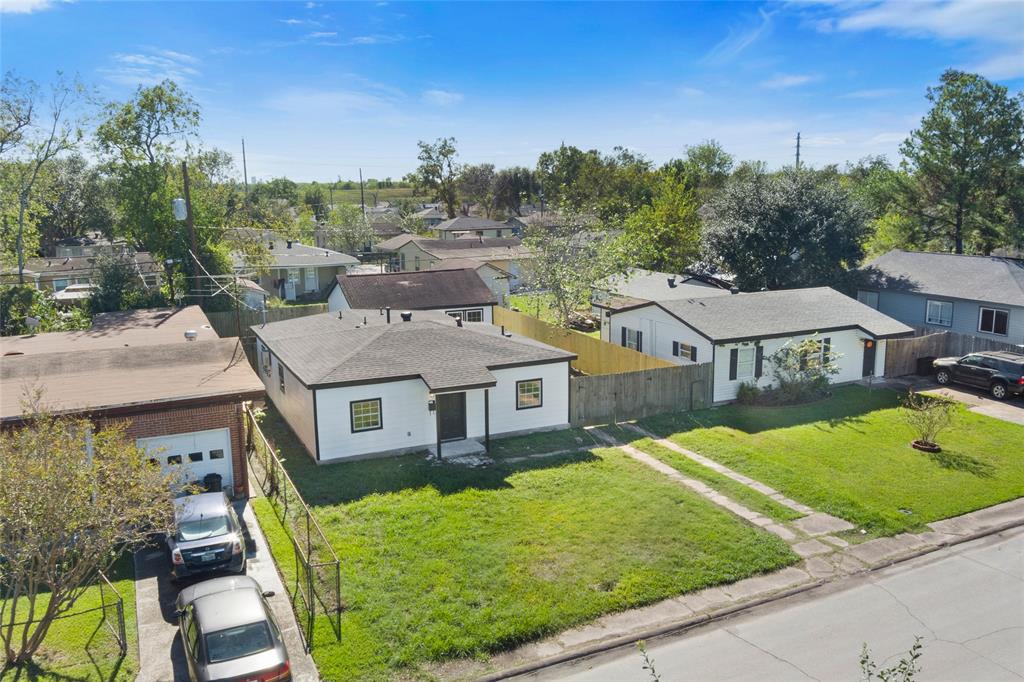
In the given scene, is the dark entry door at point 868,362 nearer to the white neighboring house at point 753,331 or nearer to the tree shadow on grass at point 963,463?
the white neighboring house at point 753,331

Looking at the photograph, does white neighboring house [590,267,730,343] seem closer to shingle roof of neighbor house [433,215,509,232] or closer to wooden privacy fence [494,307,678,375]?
wooden privacy fence [494,307,678,375]

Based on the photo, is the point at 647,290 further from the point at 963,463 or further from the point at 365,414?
the point at 365,414

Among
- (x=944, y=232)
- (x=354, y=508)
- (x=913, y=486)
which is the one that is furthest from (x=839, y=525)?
(x=944, y=232)

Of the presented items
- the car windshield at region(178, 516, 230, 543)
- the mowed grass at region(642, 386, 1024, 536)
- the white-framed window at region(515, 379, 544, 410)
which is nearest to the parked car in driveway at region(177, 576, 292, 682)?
the car windshield at region(178, 516, 230, 543)

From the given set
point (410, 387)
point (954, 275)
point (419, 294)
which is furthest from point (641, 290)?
point (410, 387)

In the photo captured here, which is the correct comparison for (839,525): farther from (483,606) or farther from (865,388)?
(865,388)

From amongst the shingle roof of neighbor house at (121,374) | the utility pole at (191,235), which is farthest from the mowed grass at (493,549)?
the utility pole at (191,235)
